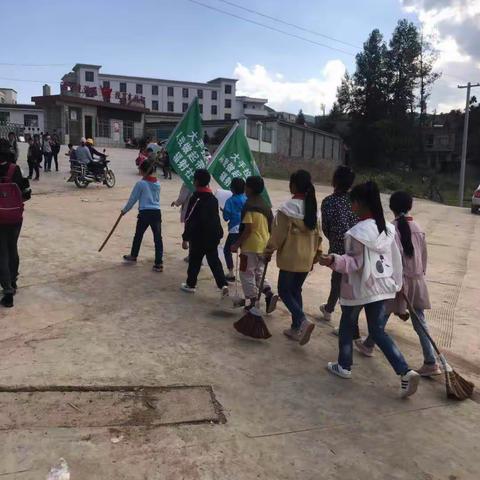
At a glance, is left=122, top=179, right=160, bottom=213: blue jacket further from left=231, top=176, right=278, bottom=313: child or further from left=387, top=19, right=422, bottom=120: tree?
left=387, top=19, right=422, bottom=120: tree

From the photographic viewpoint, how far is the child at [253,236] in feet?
17.0

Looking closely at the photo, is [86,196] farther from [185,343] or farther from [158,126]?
[158,126]

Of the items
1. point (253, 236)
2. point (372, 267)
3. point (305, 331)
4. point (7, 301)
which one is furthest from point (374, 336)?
point (7, 301)

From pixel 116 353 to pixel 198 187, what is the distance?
2.30 metres

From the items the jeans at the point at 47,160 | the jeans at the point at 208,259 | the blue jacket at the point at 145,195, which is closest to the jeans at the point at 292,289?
the jeans at the point at 208,259

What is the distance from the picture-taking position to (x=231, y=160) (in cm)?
651

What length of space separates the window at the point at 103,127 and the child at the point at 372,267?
36.6 meters

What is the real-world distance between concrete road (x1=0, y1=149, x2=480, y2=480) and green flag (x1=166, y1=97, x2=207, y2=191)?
1.40m

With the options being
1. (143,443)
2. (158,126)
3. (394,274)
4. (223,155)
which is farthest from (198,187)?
(158,126)

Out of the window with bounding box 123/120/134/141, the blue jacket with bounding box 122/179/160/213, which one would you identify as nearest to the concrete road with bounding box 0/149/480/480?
the blue jacket with bounding box 122/179/160/213

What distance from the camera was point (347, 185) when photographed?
4910mm

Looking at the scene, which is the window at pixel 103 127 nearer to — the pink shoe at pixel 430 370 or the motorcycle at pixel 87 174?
the motorcycle at pixel 87 174

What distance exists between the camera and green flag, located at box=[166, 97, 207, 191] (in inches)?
269

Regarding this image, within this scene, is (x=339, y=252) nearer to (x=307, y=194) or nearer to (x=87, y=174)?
(x=307, y=194)
